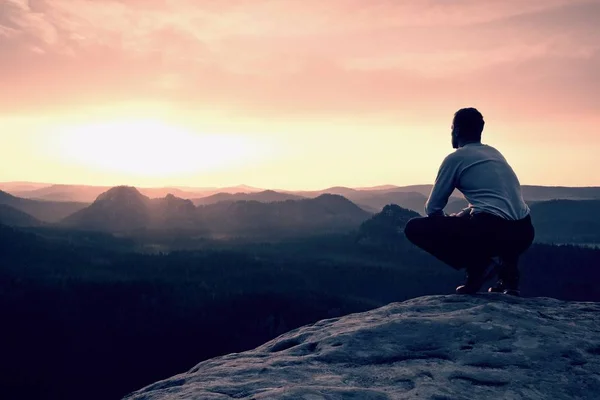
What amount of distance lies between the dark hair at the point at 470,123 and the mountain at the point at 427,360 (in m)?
2.66

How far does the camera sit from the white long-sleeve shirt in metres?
7.97

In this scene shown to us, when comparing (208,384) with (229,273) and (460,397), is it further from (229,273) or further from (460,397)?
(229,273)

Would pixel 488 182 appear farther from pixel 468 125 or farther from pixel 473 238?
pixel 468 125

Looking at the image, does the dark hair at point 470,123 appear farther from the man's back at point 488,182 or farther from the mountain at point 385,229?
the mountain at point 385,229

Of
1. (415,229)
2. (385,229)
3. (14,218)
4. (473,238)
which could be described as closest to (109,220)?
(14,218)

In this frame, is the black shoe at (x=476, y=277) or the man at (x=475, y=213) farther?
the black shoe at (x=476, y=277)

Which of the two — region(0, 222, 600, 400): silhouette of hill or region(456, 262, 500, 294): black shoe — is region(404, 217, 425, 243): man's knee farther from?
region(0, 222, 600, 400): silhouette of hill

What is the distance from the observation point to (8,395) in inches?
2544

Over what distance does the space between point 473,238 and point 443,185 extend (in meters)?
0.95

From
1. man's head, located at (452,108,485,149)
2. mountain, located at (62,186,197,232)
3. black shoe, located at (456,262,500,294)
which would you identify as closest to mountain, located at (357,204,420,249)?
mountain, located at (62,186,197,232)

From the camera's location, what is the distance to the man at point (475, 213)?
799cm

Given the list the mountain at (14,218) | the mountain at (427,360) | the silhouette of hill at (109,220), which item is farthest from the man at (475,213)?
the mountain at (14,218)

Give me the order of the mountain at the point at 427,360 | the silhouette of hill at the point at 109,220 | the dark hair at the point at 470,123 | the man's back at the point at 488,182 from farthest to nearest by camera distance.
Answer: the silhouette of hill at the point at 109,220
the dark hair at the point at 470,123
the man's back at the point at 488,182
the mountain at the point at 427,360

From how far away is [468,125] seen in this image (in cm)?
842
